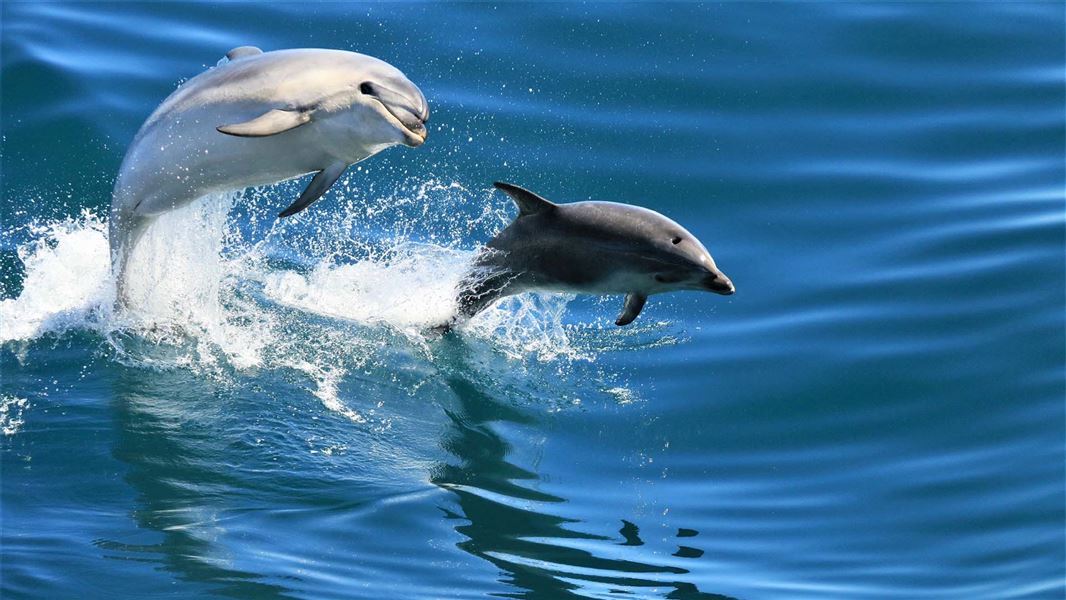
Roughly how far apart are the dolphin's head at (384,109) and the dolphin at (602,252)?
1.15 metres

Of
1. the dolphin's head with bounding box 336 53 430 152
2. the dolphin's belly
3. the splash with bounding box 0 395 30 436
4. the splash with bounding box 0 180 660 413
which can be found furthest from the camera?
the splash with bounding box 0 180 660 413

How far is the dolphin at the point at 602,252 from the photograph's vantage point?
9484mm

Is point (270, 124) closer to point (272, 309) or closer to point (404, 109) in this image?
point (404, 109)

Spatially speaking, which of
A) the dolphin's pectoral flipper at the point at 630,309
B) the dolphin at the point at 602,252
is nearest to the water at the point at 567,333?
the dolphin's pectoral flipper at the point at 630,309

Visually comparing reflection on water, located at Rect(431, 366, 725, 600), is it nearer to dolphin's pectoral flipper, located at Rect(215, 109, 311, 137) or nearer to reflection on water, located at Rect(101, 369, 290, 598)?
reflection on water, located at Rect(101, 369, 290, 598)

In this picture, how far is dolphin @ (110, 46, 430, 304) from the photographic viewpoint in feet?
26.7

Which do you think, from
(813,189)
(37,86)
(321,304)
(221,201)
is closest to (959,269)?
(813,189)

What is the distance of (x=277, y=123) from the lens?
8.11m

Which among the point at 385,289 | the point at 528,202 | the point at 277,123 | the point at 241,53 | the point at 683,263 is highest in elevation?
the point at 241,53

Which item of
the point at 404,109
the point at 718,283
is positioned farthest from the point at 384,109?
the point at 718,283

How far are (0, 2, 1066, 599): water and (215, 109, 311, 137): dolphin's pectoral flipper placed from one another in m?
1.95

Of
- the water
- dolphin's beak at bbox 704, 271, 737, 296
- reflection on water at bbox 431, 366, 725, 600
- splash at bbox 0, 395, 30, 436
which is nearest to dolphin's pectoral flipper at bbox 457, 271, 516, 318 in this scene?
the water

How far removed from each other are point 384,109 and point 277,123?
594mm

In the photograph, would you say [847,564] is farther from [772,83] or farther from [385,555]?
[772,83]
